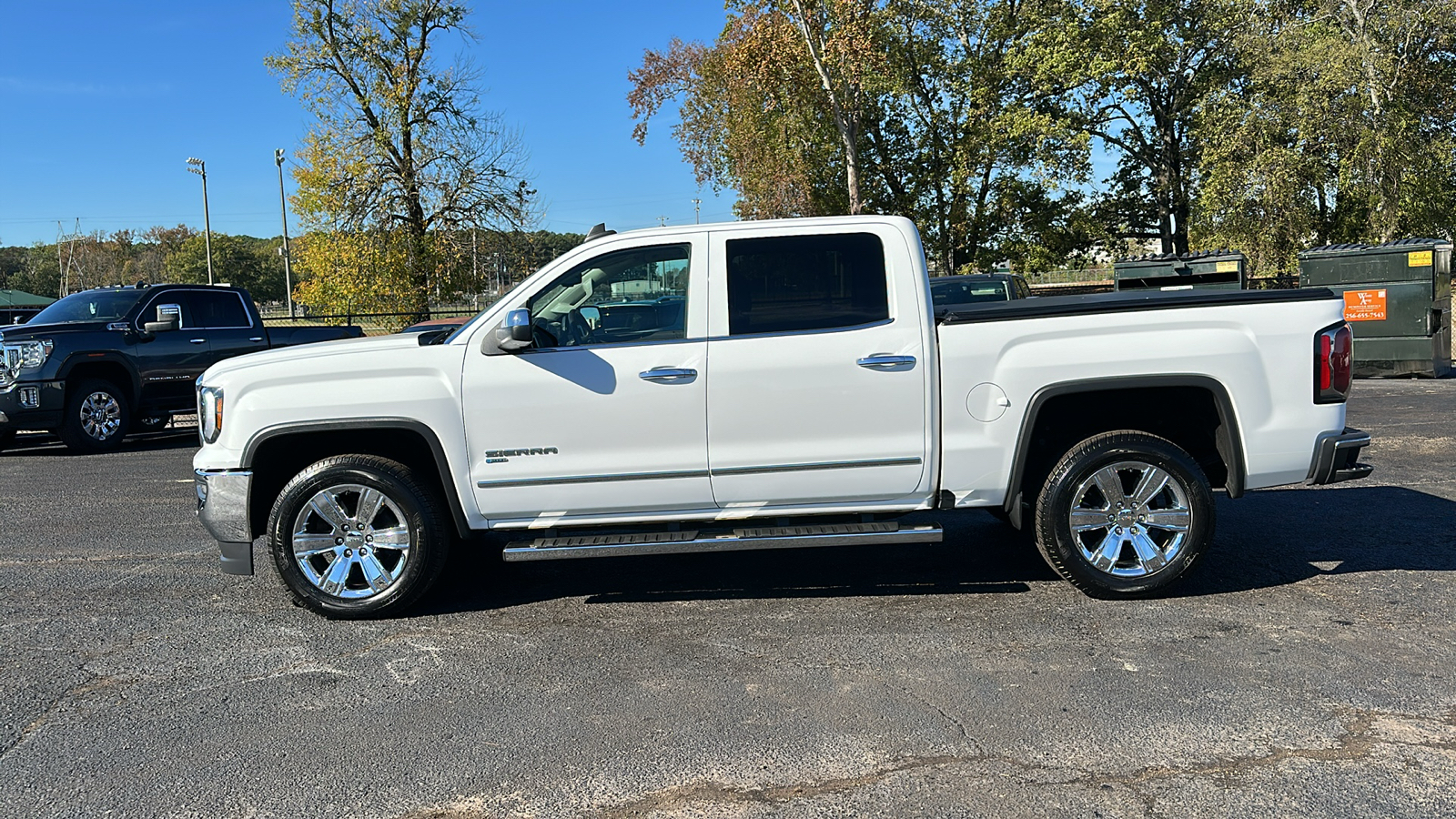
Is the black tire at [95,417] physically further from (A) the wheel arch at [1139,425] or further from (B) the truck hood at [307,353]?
(A) the wheel arch at [1139,425]

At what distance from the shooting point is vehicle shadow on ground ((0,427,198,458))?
12.4m

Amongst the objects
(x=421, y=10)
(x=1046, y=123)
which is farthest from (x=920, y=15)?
(x=421, y=10)

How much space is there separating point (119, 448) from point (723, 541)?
1068 centimetres

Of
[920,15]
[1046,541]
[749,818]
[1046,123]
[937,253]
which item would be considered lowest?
[749,818]

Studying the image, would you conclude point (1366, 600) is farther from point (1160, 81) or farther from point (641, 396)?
point (1160, 81)

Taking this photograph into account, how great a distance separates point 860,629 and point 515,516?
69.7 inches

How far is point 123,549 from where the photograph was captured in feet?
22.5

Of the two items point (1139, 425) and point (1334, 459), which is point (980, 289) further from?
point (1334, 459)

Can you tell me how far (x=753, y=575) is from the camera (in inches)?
231

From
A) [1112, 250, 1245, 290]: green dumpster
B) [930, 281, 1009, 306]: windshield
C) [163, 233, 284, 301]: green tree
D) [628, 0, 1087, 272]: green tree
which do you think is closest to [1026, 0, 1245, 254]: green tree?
[628, 0, 1087, 272]: green tree

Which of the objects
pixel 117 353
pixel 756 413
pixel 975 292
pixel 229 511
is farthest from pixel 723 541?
pixel 117 353

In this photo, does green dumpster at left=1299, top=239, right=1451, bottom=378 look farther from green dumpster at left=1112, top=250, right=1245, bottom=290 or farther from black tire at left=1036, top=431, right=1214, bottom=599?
black tire at left=1036, top=431, right=1214, bottom=599

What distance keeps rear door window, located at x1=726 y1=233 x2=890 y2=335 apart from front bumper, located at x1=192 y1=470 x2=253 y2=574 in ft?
8.36

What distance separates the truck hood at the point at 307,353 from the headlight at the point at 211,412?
0.08 m
